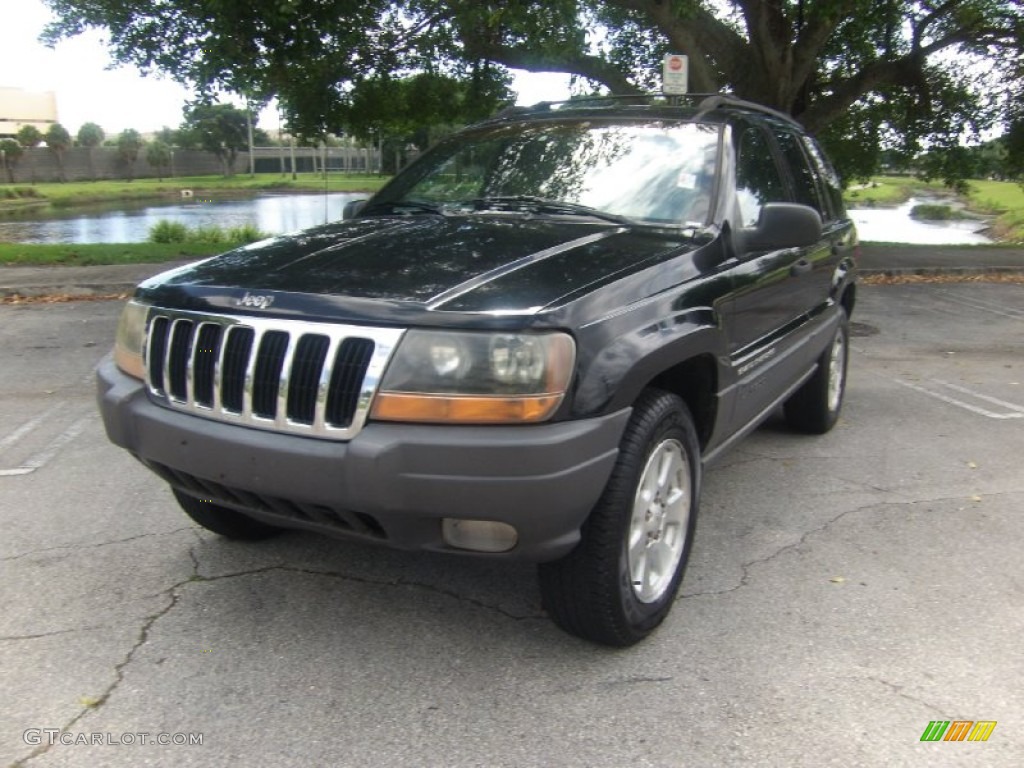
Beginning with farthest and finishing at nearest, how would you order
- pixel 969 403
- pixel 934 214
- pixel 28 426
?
pixel 934 214
pixel 969 403
pixel 28 426

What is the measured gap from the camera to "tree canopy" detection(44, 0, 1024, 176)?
9562 mm

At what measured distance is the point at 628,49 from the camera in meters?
15.6

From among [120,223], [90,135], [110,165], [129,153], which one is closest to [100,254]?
[120,223]

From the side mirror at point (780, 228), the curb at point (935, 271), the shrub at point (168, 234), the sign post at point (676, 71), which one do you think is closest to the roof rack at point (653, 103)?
the side mirror at point (780, 228)

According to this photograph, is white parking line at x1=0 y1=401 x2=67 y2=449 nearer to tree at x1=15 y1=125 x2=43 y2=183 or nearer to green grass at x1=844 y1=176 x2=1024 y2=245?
green grass at x1=844 y1=176 x2=1024 y2=245

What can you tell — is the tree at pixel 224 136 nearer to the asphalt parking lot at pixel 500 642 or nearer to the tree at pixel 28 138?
the tree at pixel 28 138

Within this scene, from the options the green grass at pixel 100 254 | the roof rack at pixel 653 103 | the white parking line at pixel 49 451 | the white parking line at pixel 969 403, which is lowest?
the white parking line at pixel 49 451

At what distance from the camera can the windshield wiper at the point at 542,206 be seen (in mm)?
3496

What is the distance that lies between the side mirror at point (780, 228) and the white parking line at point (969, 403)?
129 inches

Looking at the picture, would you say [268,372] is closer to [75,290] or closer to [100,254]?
[75,290]

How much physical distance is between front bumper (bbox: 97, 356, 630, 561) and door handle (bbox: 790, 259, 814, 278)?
6.57ft

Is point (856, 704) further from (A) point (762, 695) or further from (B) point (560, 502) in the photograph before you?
(B) point (560, 502)

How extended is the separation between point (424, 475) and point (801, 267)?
2707 millimetres

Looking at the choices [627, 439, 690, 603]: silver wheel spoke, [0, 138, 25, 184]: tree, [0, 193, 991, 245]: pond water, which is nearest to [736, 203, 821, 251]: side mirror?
[627, 439, 690, 603]: silver wheel spoke
